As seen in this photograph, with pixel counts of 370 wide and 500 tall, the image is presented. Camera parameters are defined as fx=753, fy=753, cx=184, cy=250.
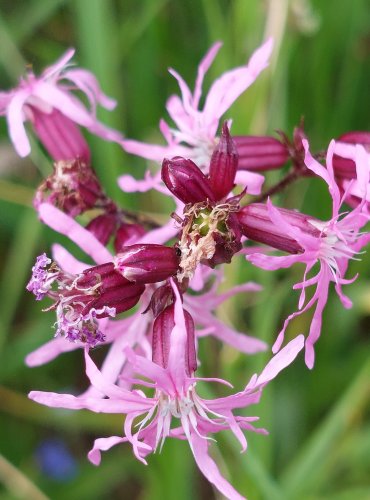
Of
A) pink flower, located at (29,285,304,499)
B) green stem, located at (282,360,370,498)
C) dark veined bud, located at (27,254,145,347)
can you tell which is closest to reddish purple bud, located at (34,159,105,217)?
dark veined bud, located at (27,254,145,347)

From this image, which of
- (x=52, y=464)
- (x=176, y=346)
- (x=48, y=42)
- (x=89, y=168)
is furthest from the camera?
(x=48, y=42)

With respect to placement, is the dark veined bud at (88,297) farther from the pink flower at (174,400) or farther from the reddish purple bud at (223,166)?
the reddish purple bud at (223,166)

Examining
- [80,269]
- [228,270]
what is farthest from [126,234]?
[228,270]

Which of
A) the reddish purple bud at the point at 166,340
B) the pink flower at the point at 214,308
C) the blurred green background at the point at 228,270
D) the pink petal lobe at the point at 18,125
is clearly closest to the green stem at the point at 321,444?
the blurred green background at the point at 228,270

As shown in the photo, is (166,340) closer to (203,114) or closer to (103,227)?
(103,227)

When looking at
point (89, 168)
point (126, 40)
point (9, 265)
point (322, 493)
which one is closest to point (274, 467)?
point (322, 493)

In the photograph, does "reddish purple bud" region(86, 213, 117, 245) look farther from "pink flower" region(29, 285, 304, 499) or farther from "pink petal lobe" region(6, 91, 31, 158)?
"pink flower" region(29, 285, 304, 499)

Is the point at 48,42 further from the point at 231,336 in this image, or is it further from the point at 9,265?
the point at 231,336
